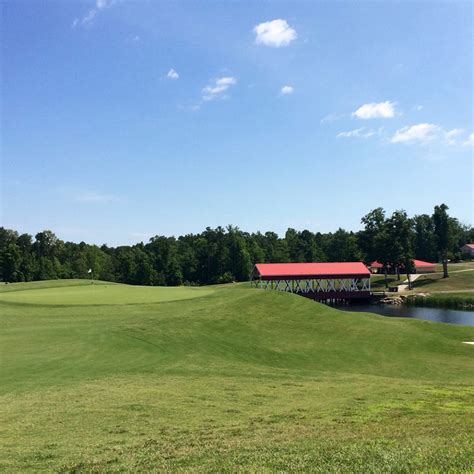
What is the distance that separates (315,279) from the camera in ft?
254

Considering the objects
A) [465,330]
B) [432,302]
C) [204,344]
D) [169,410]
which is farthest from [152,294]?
[432,302]

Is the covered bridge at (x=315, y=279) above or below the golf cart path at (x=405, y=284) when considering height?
above

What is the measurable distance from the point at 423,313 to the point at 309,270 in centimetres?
2079

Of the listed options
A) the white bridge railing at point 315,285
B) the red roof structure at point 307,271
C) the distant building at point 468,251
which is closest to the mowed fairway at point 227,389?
the red roof structure at point 307,271

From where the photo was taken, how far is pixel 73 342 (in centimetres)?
2155

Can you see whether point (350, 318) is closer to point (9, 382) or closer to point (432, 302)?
point (9, 382)

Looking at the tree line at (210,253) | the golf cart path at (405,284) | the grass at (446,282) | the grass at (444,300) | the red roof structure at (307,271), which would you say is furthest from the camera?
the tree line at (210,253)

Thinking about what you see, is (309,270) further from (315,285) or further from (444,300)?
(444,300)

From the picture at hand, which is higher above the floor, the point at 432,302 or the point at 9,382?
the point at 9,382

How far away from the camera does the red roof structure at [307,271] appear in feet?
247

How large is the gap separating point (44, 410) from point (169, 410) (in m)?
3.40


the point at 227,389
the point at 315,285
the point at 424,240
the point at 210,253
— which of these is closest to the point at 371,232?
the point at 315,285

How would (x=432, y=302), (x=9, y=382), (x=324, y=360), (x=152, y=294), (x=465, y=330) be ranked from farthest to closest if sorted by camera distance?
(x=432, y=302), (x=152, y=294), (x=465, y=330), (x=324, y=360), (x=9, y=382)

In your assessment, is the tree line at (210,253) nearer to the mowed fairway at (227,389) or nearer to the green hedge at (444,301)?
the green hedge at (444,301)
